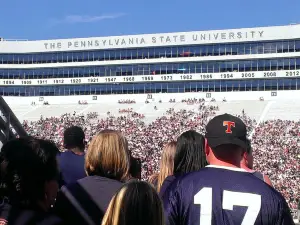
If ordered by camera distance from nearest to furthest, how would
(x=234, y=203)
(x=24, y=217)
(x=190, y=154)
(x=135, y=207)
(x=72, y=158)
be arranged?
1. (x=135, y=207)
2. (x=24, y=217)
3. (x=234, y=203)
4. (x=190, y=154)
5. (x=72, y=158)

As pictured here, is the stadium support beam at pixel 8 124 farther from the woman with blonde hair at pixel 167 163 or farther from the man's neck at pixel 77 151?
the woman with blonde hair at pixel 167 163

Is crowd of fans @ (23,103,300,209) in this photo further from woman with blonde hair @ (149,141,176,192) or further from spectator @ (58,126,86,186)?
woman with blonde hair @ (149,141,176,192)

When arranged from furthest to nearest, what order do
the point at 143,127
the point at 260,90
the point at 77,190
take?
the point at 260,90 → the point at 143,127 → the point at 77,190

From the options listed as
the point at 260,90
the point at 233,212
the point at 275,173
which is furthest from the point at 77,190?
the point at 260,90

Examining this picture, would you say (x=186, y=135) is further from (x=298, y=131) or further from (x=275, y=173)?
(x=298, y=131)

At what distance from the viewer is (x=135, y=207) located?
83.3 inches

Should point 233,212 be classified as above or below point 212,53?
below

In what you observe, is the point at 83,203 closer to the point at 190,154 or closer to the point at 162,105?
the point at 190,154

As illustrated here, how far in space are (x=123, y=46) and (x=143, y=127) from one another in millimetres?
15709

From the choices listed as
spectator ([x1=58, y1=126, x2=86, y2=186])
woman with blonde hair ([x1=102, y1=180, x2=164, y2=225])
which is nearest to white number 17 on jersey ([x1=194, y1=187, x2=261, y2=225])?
woman with blonde hair ([x1=102, y1=180, x2=164, y2=225])

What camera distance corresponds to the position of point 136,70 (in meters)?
47.1

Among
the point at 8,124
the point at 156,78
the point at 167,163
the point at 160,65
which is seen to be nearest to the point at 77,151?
the point at 8,124

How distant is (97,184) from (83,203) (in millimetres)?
156

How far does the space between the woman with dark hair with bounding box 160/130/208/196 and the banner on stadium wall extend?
39656mm
